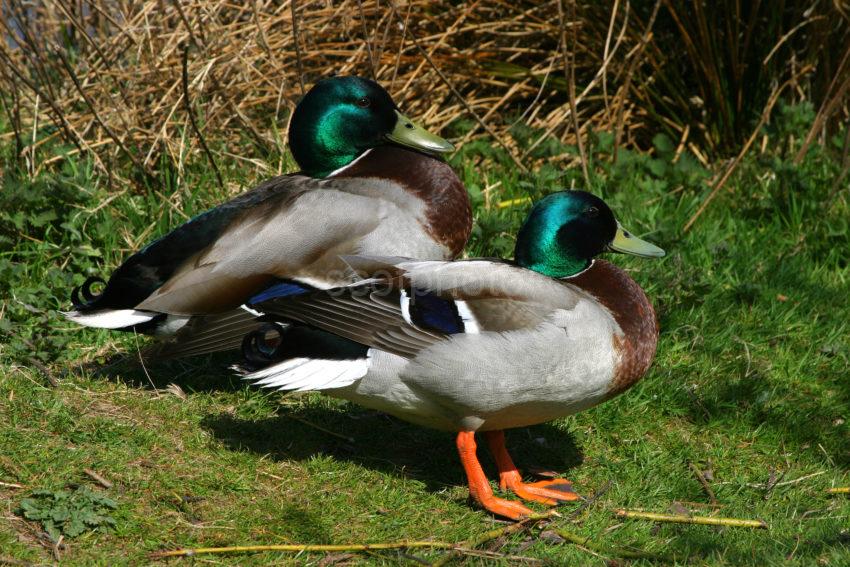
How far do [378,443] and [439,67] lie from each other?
3.02 m

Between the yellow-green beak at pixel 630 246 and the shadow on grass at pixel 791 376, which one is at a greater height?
the yellow-green beak at pixel 630 246

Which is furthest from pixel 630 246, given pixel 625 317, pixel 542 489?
pixel 542 489

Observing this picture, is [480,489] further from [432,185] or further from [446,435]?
[432,185]

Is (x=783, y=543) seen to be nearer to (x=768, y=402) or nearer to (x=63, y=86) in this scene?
(x=768, y=402)

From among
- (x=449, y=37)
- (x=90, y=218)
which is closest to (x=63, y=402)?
(x=90, y=218)

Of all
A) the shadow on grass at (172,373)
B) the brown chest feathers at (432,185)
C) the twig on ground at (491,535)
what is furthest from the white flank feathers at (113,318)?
the twig on ground at (491,535)

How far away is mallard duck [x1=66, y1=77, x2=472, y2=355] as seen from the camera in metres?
4.25

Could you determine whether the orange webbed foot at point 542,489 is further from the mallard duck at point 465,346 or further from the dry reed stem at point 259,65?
the dry reed stem at point 259,65

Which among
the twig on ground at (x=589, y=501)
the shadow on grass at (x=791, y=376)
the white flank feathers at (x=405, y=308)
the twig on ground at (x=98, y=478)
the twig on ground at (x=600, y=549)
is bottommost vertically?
the shadow on grass at (x=791, y=376)

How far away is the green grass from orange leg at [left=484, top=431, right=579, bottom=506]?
9cm

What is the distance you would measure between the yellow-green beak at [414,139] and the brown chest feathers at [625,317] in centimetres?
110

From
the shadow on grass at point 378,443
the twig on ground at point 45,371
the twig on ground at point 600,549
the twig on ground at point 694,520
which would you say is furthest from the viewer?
the twig on ground at point 45,371

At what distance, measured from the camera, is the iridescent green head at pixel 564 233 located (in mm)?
3930

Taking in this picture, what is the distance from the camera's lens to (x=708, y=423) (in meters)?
4.42
